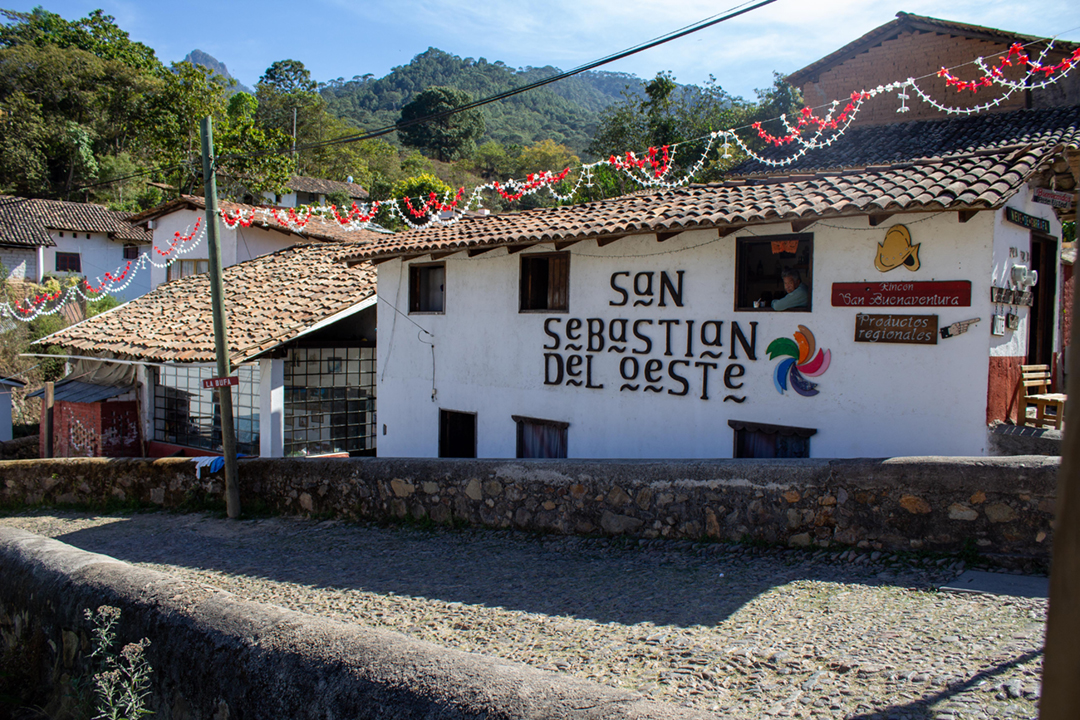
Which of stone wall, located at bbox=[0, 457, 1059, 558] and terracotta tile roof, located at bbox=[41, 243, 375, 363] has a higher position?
terracotta tile roof, located at bbox=[41, 243, 375, 363]

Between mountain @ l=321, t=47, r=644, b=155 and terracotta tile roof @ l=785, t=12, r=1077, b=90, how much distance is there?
62177 mm

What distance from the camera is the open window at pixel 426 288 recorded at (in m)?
12.9

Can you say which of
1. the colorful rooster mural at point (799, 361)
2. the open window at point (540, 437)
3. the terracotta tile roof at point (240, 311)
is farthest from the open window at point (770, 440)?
the terracotta tile roof at point (240, 311)

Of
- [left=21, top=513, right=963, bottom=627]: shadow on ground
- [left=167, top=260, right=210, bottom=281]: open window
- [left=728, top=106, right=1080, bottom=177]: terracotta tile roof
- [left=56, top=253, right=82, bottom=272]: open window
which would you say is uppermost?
[left=728, top=106, right=1080, bottom=177]: terracotta tile roof

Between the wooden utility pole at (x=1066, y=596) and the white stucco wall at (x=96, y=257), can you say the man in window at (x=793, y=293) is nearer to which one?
the wooden utility pole at (x=1066, y=596)

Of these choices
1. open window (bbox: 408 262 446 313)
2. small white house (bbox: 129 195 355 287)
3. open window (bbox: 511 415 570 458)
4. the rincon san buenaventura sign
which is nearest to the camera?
the rincon san buenaventura sign

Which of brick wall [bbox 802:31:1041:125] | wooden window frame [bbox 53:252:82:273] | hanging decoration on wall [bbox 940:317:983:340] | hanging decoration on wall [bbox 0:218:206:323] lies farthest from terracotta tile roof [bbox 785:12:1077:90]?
wooden window frame [bbox 53:252:82:273]

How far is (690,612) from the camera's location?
532 centimetres

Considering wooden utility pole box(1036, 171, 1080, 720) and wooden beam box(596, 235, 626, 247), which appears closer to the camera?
wooden utility pole box(1036, 171, 1080, 720)

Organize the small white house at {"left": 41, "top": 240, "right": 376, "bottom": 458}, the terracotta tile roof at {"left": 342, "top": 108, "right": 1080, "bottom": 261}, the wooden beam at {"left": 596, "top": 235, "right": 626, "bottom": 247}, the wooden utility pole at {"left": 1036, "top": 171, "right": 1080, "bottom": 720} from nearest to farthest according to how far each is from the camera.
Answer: the wooden utility pole at {"left": 1036, "top": 171, "right": 1080, "bottom": 720} → the terracotta tile roof at {"left": 342, "top": 108, "right": 1080, "bottom": 261} → the wooden beam at {"left": 596, "top": 235, "right": 626, "bottom": 247} → the small white house at {"left": 41, "top": 240, "right": 376, "bottom": 458}

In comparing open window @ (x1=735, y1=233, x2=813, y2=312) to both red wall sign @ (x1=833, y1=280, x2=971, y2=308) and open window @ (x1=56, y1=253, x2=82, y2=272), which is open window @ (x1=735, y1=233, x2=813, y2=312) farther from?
open window @ (x1=56, y1=253, x2=82, y2=272)

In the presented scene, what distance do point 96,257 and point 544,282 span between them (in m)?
32.5

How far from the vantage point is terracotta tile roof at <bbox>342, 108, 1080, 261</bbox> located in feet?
24.8

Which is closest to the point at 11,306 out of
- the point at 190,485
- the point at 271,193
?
the point at 271,193
